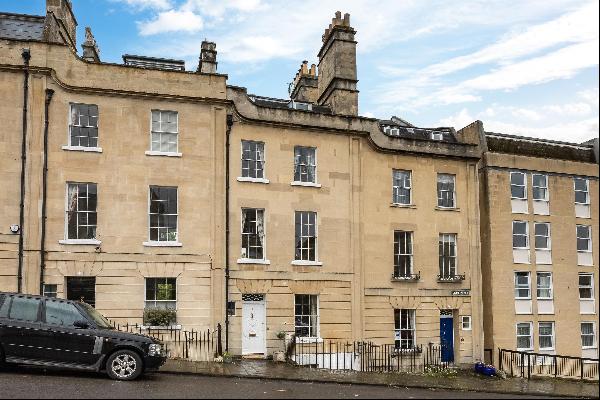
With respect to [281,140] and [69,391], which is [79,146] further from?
[69,391]

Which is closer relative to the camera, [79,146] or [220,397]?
[220,397]

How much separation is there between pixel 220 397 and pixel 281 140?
532 inches

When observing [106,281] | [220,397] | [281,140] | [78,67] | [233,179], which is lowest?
[220,397]

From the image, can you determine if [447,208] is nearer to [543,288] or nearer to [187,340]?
[543,288]

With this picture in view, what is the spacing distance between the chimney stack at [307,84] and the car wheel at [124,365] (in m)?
19.7

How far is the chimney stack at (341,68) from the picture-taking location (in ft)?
88.9

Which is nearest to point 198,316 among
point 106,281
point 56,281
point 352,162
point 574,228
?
point 106,281

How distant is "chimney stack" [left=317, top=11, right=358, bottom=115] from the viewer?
1067 inches

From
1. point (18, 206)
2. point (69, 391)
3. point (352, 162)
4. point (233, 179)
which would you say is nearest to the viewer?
point (69, 391)

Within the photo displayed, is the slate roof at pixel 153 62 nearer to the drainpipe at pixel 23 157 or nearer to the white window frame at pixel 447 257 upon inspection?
the drainpipe at pixel 23 157

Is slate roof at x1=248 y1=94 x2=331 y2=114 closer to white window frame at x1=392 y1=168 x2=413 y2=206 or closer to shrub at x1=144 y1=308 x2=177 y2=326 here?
white window frame at x1=392 y1=168 x2=413 y2=206

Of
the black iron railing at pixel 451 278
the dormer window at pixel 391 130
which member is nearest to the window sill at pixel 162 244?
the black iron railing at pixel 451 278

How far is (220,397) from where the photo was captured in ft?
42.5

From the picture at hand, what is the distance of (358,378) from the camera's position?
18453 mm
